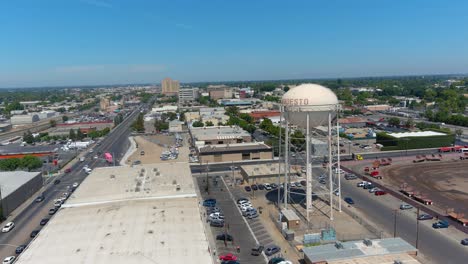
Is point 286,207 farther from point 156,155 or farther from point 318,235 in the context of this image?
point 156,155

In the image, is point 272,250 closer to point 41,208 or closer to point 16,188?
point 41,208

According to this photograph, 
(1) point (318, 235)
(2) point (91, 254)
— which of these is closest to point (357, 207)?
(1) point (318, 235)

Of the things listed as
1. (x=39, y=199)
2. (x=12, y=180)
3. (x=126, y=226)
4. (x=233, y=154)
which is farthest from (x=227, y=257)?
(x=233, y=154)

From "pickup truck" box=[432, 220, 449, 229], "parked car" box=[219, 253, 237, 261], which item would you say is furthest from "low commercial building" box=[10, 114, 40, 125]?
"pickup truck" box=[432, 220, 449, 229]

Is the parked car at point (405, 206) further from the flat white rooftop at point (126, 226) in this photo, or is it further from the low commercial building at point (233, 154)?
the low commercial building at point (233, 154)

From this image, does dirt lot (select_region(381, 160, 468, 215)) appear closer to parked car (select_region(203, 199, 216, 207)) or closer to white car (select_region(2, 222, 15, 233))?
parked car (select_region(203, 199, 216, 207))
